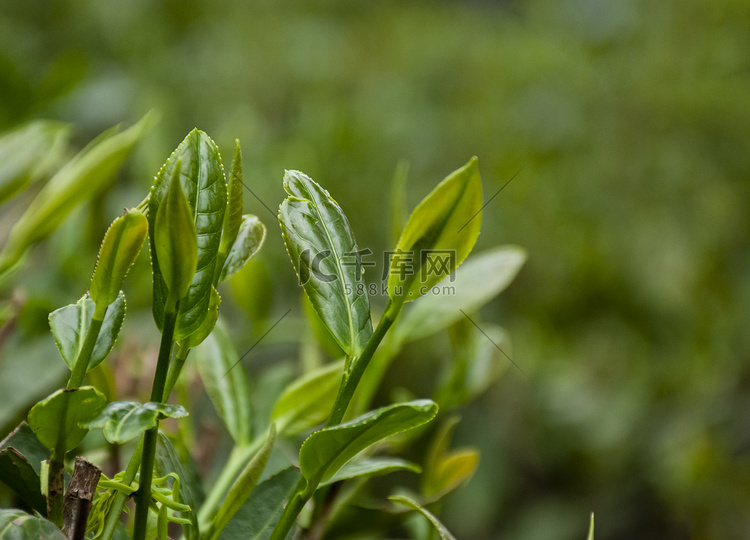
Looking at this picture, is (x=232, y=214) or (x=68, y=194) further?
(x=68, y=194)

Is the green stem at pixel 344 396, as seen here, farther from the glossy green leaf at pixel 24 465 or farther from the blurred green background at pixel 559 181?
the blurred green background at pixel 559 181

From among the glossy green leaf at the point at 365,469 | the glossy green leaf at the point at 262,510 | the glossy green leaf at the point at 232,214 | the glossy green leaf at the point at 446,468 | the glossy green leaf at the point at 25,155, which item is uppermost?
the glossy green leaf at the point at 25,155

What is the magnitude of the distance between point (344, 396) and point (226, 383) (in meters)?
0.14

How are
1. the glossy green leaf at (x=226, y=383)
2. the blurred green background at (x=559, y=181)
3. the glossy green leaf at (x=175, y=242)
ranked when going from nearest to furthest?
the glossy green leaf at (x=175, y=242) < the glossy green leaf at (x=226, y=383) < the blurred green background at (x=559, y=181)

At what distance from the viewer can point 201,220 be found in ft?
0.81

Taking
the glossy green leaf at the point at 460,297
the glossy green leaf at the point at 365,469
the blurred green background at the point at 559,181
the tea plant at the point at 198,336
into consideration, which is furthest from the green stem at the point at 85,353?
the blurred green background at the point at 559,181

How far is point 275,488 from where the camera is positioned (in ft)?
0.98

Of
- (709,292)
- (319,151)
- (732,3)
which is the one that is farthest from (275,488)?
(732,3)

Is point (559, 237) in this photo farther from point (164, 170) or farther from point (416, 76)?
point (164, 170)

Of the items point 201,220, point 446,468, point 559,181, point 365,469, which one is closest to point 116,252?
point 201,220

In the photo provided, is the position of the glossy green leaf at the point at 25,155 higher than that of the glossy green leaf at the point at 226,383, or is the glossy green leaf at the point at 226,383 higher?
the glossy green leaf at the point at 25,155

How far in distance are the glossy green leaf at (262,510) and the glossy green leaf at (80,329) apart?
0.09 meters

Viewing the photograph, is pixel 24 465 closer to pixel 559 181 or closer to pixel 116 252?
pixel 116 252

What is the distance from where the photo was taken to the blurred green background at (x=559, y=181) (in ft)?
3.42
